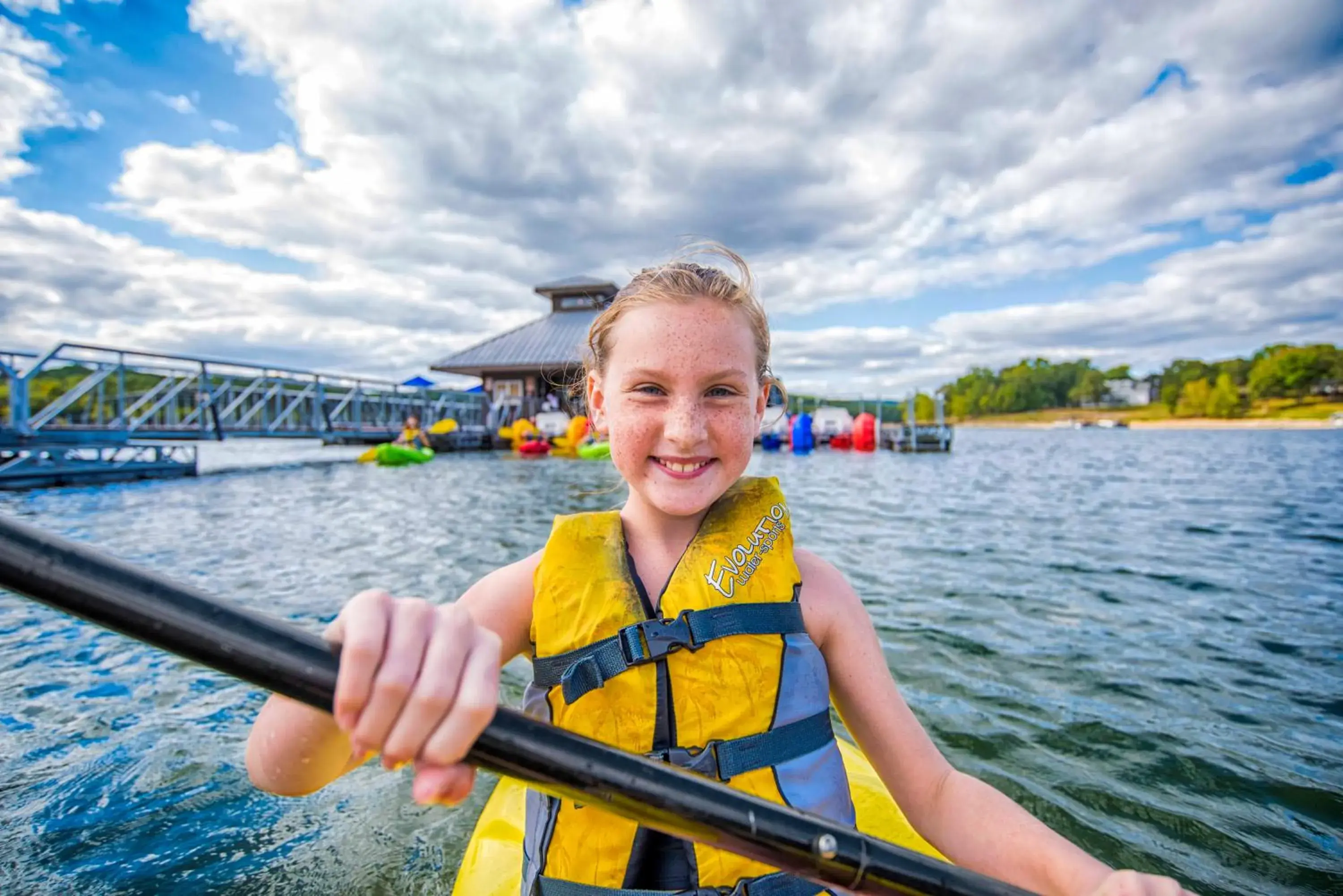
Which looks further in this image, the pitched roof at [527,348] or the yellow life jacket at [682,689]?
the pitched roof at [527,348]

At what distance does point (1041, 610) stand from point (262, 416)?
72.8 feet

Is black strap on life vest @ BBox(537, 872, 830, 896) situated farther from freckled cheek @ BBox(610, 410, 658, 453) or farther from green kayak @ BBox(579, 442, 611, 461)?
green kayak @ BBox(579, 442, 611, 461)

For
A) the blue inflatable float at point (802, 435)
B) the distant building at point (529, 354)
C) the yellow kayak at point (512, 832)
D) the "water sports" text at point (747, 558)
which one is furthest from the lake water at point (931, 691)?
the distant building at point (529, 354)

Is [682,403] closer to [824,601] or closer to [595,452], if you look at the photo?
[824,601]

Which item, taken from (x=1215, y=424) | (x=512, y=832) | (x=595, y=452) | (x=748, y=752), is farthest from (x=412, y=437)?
(x=1215, y=424)

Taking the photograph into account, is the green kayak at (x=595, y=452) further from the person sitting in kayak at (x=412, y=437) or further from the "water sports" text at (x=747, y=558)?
the "water sports" text at (x=747, y=558)

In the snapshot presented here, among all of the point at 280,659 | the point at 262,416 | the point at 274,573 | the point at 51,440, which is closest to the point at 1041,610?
the point at 280,659

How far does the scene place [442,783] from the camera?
2.61 feet

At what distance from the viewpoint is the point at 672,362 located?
1.63 m

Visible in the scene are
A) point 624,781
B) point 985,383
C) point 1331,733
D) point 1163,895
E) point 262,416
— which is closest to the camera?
point 624,781

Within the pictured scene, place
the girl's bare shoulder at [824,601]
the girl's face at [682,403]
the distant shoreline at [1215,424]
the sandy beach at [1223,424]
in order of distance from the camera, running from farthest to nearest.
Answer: the distant shoreline at [1215,424] → the sandy beach at [1223,424] → the girl's bare shoulder at [824,601] → the girl's face at [682,403]

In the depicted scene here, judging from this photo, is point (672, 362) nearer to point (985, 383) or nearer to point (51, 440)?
point (51, 440)

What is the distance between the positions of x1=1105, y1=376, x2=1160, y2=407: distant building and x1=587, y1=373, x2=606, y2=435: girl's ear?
136967mm

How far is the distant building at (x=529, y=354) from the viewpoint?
3256 cm
